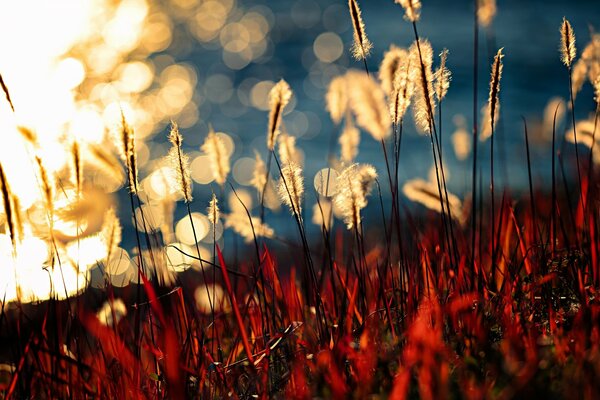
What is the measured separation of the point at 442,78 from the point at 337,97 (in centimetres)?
55

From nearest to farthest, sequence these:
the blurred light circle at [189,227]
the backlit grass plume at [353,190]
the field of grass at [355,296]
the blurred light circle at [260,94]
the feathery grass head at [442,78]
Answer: the field of grass at [355,296] < the backlit grass plume at [353,190] < the feathery grass head at [442,78] < the blurred light circle at [189,227] < the blurred light circle at [260,94]

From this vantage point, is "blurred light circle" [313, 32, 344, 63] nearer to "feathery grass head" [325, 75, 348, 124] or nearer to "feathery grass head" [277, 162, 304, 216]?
"feathery grass head" [325, 75, 348, 124]

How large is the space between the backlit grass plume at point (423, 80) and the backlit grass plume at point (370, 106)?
0.12 metres

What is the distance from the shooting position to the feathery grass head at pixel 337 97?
2.70 metres

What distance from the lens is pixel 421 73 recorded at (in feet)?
6.92

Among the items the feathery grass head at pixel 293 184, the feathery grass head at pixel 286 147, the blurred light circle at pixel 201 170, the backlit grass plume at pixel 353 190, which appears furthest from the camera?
the blurred light circle at pixel 201 170

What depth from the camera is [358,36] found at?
227 cm

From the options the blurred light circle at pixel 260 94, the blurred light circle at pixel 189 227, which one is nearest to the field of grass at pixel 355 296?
the blurred light circle at pixel 189 227

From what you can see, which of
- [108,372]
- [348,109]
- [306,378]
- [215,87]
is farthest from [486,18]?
[215,87]

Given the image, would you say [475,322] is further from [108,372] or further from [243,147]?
[243,147]

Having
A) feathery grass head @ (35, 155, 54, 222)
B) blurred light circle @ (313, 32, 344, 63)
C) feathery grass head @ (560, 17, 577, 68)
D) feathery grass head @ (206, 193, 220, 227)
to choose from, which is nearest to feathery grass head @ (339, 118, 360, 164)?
feathery grass head @ (206, 193, 220, 227)

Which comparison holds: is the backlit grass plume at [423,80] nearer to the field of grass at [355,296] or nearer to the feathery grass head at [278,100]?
the field of grass at [355,296]

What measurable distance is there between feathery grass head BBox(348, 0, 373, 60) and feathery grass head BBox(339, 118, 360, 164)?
0.38 metres

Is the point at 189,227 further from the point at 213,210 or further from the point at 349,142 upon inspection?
the point at 213,210
